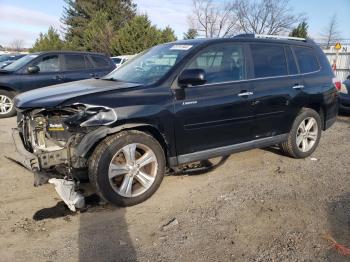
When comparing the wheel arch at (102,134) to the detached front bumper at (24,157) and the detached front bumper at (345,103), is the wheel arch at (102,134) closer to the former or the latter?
the detached front bumper at (24,157)

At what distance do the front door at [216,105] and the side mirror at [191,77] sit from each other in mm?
104

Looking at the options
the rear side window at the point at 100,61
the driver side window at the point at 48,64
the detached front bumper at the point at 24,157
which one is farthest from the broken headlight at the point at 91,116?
the rear side window at the point at 100,61

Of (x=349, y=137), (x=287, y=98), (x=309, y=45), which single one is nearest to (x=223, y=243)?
(x=287, y=98)

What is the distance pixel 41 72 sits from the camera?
9.48 metres

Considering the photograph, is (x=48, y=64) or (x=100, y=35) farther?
(x=100, y=35)

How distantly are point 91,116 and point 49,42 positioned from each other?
3600 centimetres

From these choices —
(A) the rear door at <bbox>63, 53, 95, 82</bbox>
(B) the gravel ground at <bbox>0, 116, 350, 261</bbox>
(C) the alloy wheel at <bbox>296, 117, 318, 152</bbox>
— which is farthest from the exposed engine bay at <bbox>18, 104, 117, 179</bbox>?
(A) the rear door at <bbox>63, 53, 95, 82</bbox>

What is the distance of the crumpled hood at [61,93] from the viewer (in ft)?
12.8

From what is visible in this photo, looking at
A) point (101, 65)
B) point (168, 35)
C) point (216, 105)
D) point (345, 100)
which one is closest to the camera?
point (216, 105)

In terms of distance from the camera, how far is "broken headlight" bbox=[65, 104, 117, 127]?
375cm

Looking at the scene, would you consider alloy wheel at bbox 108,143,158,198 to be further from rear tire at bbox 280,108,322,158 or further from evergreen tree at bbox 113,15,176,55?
evergreen tree at bbox 113,15,176,55

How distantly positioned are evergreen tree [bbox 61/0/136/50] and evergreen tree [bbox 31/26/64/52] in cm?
133

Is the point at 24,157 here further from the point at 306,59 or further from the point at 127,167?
the point at 306,59

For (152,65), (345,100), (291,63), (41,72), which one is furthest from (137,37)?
(152,65)
